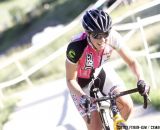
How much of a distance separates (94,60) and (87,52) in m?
0.13

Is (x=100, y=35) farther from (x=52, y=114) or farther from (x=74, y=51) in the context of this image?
(x=52, y=114)

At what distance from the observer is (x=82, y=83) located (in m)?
6.11

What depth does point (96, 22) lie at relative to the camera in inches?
213

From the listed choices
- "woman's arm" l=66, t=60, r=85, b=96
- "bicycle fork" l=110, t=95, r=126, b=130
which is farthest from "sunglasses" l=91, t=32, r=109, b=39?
"bicycle fork" l=110, t=95, r=126, b=130

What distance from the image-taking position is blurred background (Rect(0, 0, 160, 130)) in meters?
9.90

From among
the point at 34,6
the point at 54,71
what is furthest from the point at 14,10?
the point at 54,71

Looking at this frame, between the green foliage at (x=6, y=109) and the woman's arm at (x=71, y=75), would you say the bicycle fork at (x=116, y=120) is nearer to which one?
the woman's arm at (x=71, y=75)

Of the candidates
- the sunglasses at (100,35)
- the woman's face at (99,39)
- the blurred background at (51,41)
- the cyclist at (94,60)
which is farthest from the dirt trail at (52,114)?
the sunglasses at (100,35)

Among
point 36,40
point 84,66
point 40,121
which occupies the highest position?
point 36,40

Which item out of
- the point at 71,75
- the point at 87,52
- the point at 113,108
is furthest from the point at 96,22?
the point at 113,108

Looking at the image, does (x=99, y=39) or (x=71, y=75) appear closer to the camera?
(x=99, y=39)

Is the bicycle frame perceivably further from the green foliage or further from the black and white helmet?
the green foliage

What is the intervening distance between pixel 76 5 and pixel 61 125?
2364 cm

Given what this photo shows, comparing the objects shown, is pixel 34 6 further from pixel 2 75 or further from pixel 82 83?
pixel 82 83
